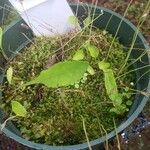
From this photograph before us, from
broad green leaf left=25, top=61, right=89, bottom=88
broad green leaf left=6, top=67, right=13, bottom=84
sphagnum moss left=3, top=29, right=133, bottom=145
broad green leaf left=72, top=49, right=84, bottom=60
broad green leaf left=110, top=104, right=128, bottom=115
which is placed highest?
broad green leaf left=25, top=61, right=89, bottom=88

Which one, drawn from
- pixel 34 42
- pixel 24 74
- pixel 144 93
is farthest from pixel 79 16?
pixel 144 93

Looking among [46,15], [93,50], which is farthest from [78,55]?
[46,15]

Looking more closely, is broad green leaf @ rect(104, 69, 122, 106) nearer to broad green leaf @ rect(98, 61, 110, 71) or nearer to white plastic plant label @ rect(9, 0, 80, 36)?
broad green leaf @ rect(98, 61, 110, 71)

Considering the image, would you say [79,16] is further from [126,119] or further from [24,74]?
[126,119]

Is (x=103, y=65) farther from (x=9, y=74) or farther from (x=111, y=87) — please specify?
(x=9, y=74)

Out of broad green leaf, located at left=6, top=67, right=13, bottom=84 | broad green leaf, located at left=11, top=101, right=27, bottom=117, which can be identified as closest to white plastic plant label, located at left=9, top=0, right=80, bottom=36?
broad green leaf, located at left=6, top=67, right=13, bottom=84

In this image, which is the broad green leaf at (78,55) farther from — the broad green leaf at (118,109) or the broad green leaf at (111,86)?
the broad green leaf at (118,109)

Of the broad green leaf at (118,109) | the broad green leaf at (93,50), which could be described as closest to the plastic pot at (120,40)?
the broad green leaf at (118,109)

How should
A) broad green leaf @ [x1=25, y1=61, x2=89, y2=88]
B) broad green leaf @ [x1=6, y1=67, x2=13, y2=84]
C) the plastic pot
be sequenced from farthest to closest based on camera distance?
broad green leaf @ [x1=6, y1=67, x2=13, y2=84] < the plastic pot < broad green leaf @ [x1=25, y1=61, x2=89, y2=88]
